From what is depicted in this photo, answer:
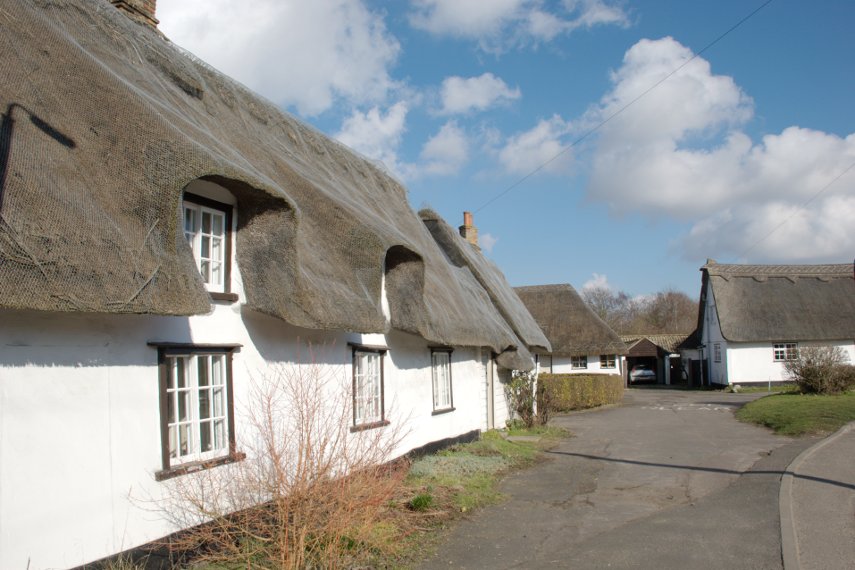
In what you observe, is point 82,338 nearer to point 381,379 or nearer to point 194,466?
point 194,466

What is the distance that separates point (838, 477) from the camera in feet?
36.0

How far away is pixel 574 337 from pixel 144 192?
30.7 metres

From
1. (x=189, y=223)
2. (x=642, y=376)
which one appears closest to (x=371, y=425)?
(x=189, y=223)

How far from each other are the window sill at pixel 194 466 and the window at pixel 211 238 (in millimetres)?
1691

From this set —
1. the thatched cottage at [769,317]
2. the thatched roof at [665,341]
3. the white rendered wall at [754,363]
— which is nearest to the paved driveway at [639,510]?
the white rendered wall at [754,363]

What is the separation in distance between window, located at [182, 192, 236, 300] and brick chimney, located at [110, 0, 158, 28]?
15.9 feet

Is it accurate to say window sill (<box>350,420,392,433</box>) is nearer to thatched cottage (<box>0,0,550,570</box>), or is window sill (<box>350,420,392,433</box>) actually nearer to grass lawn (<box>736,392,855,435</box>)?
thatched cottage (<box>0,0,550,570</box>)

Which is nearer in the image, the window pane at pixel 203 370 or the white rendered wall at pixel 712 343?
the window pane at pixel 203 370

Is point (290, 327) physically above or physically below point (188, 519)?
above

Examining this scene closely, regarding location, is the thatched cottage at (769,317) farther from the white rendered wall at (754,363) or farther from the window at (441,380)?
the window at (441,380)

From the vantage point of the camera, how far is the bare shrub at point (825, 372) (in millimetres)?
25500

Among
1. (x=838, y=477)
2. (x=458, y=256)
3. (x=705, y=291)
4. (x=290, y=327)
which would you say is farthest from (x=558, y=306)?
(x=290, y=327)

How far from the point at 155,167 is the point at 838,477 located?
10967 millimetres

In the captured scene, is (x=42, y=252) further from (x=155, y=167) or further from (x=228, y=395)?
(x=228, y=395)
